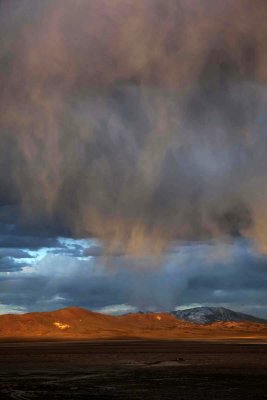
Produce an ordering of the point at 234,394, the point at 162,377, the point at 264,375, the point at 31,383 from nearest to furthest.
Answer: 1. the point at 234,394
2. the point at 31,383
3. the point at 162,377
4. the point at 264,375

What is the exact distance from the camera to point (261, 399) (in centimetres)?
2836

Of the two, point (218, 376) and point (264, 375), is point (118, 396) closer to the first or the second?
point (218, 376)

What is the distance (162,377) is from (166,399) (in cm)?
1340

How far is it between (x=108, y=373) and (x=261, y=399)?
19.6 meters

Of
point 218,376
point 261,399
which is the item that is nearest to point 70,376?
point 218,376

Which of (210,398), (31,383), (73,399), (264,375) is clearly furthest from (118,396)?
(264,375)

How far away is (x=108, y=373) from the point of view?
151ft

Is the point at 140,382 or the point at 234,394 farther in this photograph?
the point at 140,382

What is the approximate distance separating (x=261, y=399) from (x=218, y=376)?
50.3 ft

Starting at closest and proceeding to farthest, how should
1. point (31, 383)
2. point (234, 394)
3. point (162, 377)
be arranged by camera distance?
point (234, 394) < point (31, 383) < point (162, 377)

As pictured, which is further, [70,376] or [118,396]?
[70,376]

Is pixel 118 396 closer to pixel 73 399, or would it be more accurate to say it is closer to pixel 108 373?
pixel 73 399

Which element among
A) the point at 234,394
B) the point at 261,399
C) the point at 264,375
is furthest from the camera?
the point at 264,375

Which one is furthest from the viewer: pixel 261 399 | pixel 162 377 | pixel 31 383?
pixel 162 377
